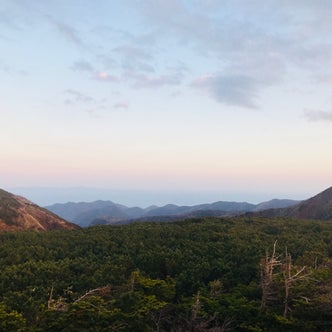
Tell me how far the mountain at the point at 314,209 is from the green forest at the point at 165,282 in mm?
52584

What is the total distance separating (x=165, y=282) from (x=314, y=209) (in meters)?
90.5

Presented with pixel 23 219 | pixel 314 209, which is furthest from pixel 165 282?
pixel 314 209

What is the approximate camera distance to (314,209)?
355 ft

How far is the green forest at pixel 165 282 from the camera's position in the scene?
72.6 feet

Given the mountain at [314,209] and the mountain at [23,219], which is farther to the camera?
the mountain at [314,209]

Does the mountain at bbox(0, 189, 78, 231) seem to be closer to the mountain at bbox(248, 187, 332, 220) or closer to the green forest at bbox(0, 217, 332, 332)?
the green forest at bbox(0, 217, 332, 332)

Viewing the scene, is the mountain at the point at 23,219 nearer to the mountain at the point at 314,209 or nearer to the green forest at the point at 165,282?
the green forest at the point at 165,282

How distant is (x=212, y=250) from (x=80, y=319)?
72.7 ft

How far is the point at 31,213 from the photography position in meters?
83.4

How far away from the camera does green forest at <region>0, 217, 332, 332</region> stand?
2214 cm

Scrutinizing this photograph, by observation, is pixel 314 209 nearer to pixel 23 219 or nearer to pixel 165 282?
pixel 23 219

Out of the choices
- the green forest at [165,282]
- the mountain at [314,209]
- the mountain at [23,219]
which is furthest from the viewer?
the mountain at [314,209]

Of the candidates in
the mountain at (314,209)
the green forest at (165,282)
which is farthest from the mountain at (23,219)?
the mountain at (314,209)

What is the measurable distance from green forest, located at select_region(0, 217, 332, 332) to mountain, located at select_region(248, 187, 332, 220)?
5258 centimetres
